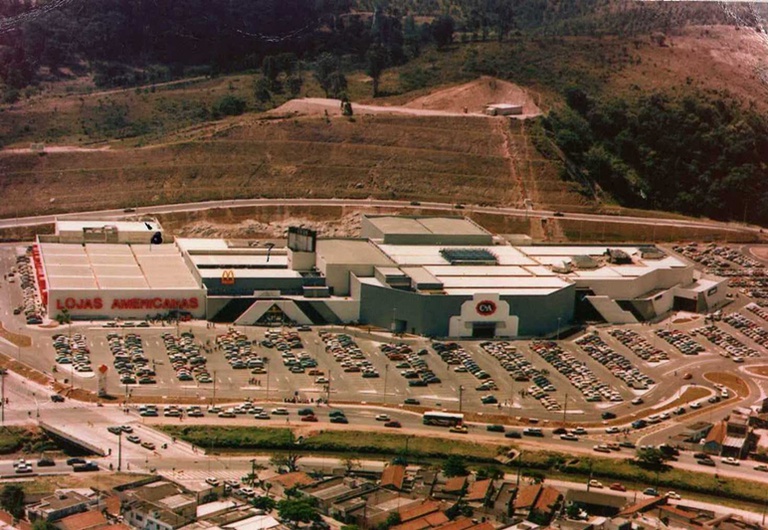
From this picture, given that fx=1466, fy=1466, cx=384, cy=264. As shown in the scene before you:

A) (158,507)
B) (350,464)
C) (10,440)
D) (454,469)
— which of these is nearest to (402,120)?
(350,464)

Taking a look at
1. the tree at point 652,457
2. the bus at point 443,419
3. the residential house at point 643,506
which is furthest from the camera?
the bus at point 443,419

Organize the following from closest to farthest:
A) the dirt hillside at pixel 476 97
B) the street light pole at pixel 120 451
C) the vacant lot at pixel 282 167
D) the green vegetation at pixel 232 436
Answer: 1. the street light pole at pixel 120 451
2. the green vegetation at pixel 232 436
3. the vacant lot at pixel 282 167
4. the dirt hillside at pixel 476 97

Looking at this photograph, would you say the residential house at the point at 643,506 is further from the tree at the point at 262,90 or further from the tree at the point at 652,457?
the tree at the point at 262,90

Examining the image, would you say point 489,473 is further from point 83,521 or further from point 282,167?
point 282,167

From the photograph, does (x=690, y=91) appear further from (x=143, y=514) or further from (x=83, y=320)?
(x=143, y=514)

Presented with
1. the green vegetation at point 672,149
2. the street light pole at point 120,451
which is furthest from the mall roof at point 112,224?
the green vegetation at point 672,149

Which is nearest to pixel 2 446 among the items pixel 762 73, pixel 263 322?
pixel 263 322
